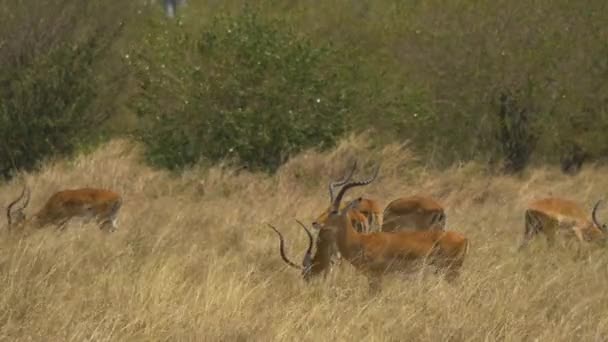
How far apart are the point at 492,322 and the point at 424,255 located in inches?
64.2

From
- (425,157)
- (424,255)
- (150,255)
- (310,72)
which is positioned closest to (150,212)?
(150,255)

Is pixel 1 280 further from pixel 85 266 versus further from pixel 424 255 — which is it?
pixel 424 255

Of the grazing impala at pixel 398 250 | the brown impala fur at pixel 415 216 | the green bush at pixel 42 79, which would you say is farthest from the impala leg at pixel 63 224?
the green bush at pixel 42 79

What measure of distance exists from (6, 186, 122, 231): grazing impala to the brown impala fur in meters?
2.79

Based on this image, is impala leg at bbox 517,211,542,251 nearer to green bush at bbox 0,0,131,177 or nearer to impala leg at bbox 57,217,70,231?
impala leg at bbox 57,217,70,231

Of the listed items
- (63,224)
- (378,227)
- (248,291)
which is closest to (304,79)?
(378,227)

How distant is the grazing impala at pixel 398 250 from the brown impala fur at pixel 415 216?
234 cm

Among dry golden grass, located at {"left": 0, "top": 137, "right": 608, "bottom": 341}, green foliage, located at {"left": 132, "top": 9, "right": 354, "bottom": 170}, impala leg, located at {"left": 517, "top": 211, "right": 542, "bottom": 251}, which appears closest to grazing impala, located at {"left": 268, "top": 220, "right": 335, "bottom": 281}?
dry golden grass, located at {"left": 0, "top": 137, "right": 608, "bottom": 341}

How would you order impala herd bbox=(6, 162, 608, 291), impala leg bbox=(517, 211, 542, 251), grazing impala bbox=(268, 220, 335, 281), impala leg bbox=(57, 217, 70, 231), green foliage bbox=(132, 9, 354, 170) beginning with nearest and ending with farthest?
grazing impala bbox=(268, 220, 335, 281) → impala herd bbox=(6, 162, 608, 291) → impala leg bbox=(57, 217, 70, 231) → impala leg bbox=(517, 211, 542, 251) → green foliage bbox=(132, 9, 354, 170)

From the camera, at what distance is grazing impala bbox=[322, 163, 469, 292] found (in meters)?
7.81

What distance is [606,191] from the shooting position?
17.2 metres

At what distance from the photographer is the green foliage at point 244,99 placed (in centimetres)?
1842

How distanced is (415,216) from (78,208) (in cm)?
361

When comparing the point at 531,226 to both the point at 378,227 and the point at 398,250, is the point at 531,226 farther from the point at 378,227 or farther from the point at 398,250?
the point at 398,250
